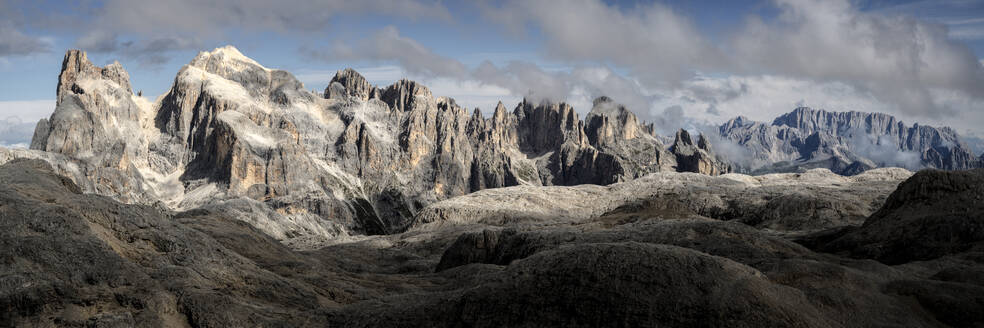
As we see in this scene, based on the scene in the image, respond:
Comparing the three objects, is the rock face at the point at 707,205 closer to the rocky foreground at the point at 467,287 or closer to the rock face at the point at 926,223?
the rock face at the point at 926,223

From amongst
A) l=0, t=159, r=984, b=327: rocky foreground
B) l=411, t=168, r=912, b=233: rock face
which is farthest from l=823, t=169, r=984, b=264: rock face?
l=411, t=168, r=912, b=233: rock face

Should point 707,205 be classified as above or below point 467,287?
below

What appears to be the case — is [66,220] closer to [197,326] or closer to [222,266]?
[222,266]

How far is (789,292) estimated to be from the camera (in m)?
28.1

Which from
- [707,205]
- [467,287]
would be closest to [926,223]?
[467,287]

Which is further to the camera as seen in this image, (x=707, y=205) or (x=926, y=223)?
(x=707, y=205)

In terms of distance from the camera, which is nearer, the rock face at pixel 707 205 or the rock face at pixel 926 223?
the rock face at pixel 926 223

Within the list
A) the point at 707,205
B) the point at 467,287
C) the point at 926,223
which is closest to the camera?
the point at 467,287

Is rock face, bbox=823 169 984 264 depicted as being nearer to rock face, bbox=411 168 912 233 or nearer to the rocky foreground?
the rocky foreground

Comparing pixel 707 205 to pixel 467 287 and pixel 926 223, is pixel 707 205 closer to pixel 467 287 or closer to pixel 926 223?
pixel 926 223

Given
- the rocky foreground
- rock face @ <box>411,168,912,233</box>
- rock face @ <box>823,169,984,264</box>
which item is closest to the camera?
the rocky foreground

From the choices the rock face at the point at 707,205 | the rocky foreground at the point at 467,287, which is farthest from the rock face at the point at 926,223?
the rock face at the point at 707,205

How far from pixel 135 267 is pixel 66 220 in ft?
17.9

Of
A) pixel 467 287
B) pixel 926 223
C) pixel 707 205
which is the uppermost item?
pixel 926 223
